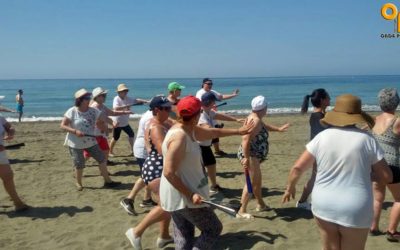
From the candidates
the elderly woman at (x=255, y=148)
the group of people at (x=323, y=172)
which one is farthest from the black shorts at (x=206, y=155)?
the group of people at (x=323, y=172)

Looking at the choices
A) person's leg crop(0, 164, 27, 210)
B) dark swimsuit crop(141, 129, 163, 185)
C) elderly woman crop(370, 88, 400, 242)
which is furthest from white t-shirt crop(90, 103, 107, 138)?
elderly woman crop(370, 88, 400, 242)

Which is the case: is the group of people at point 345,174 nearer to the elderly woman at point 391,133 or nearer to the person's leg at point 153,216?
the elderly woman at point 391,133

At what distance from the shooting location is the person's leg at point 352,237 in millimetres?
3113

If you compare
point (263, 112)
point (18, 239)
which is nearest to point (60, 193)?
point (18, 239)

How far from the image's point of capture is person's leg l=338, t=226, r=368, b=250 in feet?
10.2

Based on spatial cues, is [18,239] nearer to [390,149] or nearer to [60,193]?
[60,193]

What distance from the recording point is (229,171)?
8906 millimetres

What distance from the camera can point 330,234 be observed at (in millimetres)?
3230

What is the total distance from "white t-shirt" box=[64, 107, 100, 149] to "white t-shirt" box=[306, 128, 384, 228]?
4.93 metres

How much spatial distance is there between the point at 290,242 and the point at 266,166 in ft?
14.5

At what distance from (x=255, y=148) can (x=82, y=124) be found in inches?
128

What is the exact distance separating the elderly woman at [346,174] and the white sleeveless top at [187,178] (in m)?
0.87

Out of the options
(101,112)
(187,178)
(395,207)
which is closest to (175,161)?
(187,178)

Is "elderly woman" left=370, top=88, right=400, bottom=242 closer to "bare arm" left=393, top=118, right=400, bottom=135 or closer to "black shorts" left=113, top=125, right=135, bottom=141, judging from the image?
"bare arm" left=393, top=118, right=400, bottom=135
